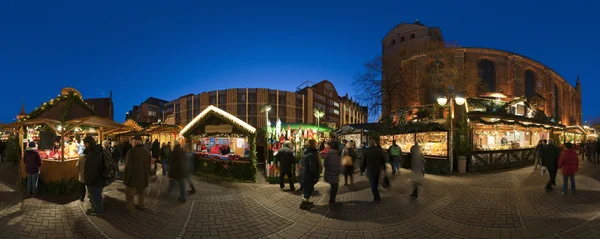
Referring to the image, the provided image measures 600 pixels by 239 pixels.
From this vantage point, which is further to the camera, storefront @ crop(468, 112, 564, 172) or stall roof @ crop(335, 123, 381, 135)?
stall roof @ crop(335, 123, 381, 135)

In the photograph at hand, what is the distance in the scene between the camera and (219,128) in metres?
10.6

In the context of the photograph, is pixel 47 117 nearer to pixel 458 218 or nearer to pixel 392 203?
pixel 392 203

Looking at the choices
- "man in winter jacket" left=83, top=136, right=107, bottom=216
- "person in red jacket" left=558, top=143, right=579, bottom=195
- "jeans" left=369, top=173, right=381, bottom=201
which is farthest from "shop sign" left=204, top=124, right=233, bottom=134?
"person in red jacket" left=558, top=143, right=579, bottom=195

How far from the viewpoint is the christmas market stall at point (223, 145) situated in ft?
31.8

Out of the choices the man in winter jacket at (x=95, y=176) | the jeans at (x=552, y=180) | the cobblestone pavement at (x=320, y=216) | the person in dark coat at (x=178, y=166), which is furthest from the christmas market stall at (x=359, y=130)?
the man in winter jacket at (x=95, y=176)

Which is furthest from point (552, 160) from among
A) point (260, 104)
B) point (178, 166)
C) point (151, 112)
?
point (151, 112)

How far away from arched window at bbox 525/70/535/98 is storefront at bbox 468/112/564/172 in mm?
23371

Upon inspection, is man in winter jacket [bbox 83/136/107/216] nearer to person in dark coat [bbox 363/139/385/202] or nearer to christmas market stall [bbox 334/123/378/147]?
person in dark coat [bbox 363/139/385/202]

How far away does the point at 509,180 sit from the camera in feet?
30.8

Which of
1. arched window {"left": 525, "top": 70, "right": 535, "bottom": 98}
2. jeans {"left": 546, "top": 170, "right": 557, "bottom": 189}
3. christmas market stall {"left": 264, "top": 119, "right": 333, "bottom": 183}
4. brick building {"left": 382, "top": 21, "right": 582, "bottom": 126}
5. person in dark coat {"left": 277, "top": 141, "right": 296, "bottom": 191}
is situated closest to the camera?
jeans {"left": 546, "top": 170, "right": 557, "bottom": 189}

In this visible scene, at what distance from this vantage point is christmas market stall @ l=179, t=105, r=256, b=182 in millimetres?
9695

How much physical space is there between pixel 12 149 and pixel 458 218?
19924mm

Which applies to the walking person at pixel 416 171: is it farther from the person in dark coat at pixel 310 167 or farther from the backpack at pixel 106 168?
the backpack at pixel 106 168

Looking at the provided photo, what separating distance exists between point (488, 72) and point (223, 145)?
112 feet
